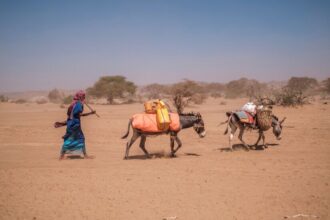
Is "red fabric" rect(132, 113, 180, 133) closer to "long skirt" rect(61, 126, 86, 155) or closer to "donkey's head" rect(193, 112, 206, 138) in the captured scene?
"donkey's head" rect(193, 112, 206, 138)

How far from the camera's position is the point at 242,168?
9.27 metres

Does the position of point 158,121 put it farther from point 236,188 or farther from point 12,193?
point 12,193

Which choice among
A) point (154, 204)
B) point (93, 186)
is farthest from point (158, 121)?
point (154, 204)

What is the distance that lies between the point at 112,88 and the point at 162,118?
125 feet

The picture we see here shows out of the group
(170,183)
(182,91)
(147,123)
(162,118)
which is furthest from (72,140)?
(182,91)

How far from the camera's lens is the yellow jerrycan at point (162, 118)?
418 inches

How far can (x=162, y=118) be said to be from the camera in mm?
10641

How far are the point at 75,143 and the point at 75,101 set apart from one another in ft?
4.22

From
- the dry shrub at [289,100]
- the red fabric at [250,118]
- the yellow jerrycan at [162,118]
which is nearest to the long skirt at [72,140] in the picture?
the yellow jerrycan at [162,118]

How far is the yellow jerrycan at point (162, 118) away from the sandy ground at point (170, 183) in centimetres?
102

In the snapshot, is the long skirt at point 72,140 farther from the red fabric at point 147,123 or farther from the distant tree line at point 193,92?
the distant tree line at point 193,92

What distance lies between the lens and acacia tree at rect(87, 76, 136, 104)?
48250 millimetres

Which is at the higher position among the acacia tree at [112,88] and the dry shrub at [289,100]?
the acacia tree at [112,88]

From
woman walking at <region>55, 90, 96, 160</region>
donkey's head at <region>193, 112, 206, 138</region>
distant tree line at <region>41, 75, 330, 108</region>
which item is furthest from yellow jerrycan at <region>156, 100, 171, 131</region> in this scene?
distant tree line at <region>41, 75, 330, 108</region>
